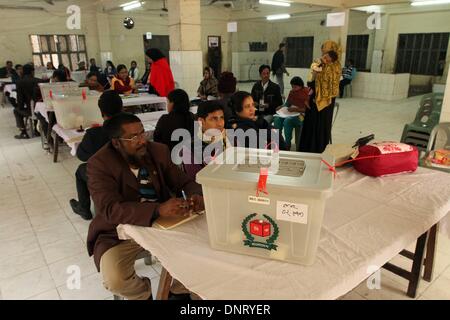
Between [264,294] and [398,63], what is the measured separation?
12.7 meters

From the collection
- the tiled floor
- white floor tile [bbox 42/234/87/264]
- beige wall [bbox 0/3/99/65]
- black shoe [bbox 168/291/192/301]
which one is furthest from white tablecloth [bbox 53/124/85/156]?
beige wall [bbox 0/3/99/65]

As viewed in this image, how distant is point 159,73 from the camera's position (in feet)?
17.7

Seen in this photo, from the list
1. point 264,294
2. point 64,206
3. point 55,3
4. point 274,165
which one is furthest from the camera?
point 55,3

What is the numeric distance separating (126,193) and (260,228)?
0.84 m

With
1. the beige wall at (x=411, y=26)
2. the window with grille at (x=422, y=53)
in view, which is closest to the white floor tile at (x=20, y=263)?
the beige wall at (x=411, y=26)

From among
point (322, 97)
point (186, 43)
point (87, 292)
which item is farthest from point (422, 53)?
point (87, 292)

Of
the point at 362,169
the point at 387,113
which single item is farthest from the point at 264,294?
the point at 387,113

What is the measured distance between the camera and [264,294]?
1055 millimetres

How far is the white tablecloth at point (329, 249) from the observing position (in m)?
1.09

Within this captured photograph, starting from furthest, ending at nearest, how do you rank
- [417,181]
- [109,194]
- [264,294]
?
[417,181] → [109,194] → [264,294]

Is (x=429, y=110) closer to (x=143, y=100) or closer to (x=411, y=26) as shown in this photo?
(x=143, y=100)

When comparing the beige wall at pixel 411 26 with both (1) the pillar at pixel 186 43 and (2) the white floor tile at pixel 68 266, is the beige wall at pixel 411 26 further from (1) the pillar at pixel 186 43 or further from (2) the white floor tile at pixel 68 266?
(2) the white floor tile at pixel 68 266
